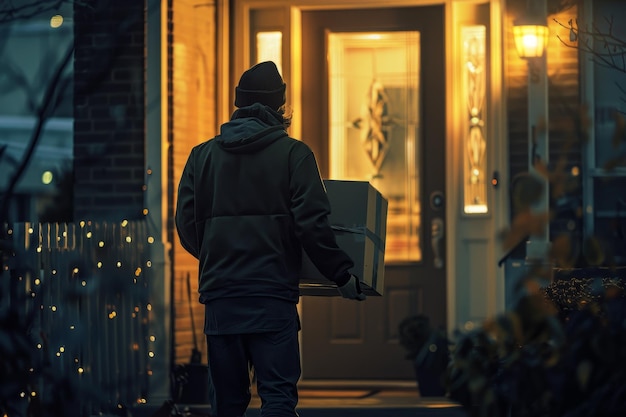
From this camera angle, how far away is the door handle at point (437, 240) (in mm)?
9039

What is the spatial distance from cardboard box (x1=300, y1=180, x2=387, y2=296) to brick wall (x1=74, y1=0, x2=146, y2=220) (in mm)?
3401

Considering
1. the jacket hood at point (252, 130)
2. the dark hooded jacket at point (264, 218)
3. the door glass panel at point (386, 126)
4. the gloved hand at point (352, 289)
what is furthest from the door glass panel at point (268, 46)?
the gloved hand at point (352, 289)

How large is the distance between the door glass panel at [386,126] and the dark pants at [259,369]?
13.5 feet

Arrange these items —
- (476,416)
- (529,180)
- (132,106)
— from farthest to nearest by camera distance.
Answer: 1. (132,106)
2. (476,416)
3. (529,180)

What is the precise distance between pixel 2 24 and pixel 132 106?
113 centimetres

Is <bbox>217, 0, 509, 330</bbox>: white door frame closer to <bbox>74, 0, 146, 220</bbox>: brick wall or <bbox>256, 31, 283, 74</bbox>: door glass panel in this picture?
<bbox>256, 31, 283, 74</bbox>: door glass panel

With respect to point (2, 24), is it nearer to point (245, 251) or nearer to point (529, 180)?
point (245, 251)

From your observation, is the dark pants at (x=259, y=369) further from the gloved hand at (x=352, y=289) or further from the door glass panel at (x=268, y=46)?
the door glass panel at (x=268, y=46)

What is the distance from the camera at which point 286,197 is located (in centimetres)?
506

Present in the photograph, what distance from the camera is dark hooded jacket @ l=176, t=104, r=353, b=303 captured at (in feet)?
16.4

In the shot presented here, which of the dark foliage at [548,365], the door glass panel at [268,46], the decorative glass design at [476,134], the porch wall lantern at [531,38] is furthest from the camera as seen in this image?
the door glass panel at [268,46]

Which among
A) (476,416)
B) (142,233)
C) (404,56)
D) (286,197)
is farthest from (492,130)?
(476,416)

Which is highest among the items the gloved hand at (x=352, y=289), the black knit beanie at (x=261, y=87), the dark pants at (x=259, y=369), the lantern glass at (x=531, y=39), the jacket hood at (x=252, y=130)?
the lantern glass at (x=531, y=39)

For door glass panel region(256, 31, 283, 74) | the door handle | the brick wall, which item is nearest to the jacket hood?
the brick wall
